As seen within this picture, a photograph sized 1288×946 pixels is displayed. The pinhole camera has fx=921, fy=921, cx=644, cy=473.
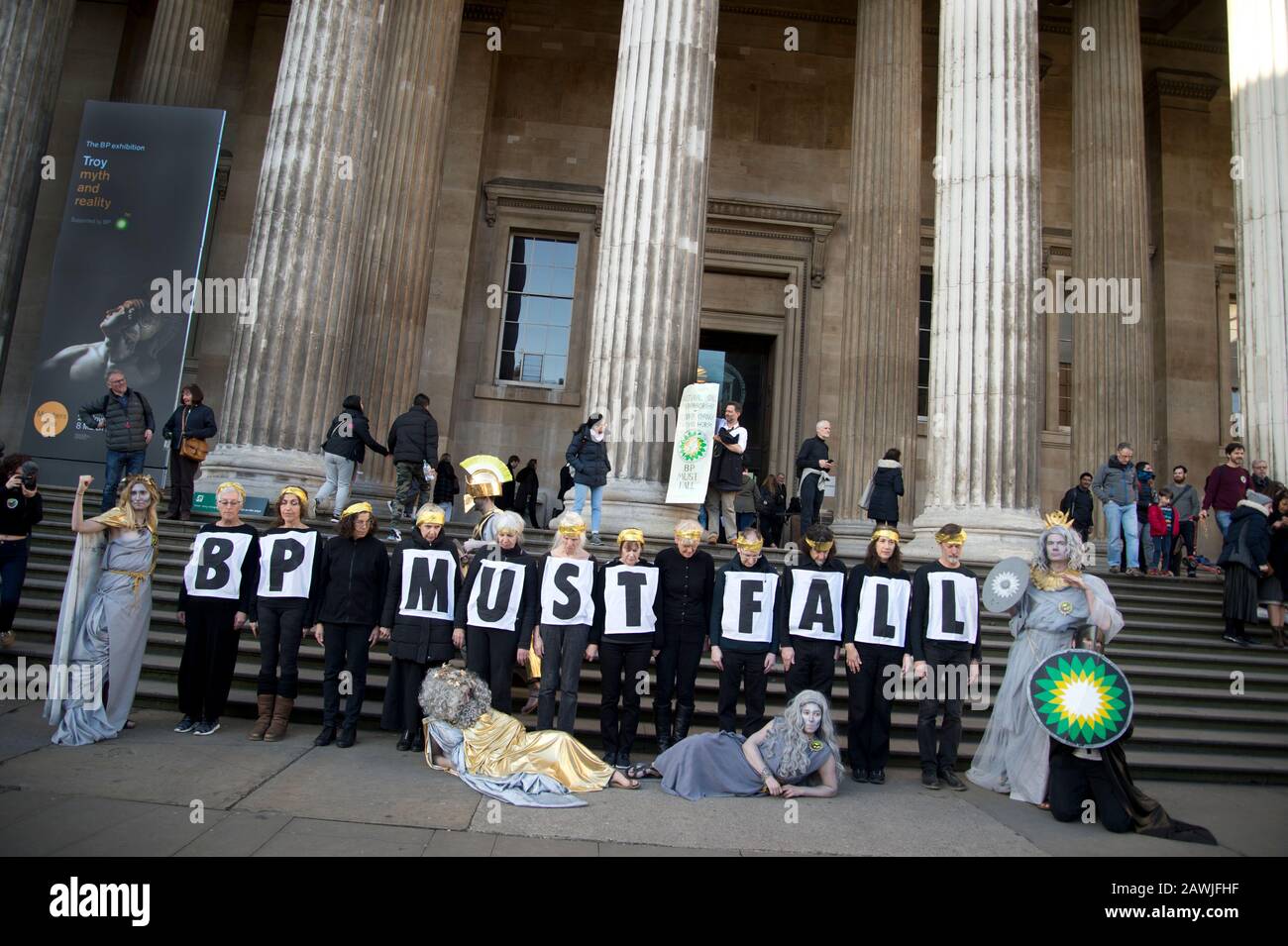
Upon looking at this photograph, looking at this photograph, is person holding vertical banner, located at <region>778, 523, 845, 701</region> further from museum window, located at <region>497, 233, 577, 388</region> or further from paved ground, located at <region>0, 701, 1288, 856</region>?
museum window, located at <region>497, 233, 577, 388</region>

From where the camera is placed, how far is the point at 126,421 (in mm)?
11133

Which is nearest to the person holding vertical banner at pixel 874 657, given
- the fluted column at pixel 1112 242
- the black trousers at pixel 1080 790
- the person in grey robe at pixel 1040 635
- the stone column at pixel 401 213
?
the person in grey robe at pixel 1040 635

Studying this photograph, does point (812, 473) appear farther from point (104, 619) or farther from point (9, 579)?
point (9, 579)

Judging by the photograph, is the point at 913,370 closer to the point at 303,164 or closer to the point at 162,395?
the point at 303,164

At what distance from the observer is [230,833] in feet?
16.0

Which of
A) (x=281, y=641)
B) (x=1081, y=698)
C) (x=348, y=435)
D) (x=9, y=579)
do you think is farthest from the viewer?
(x=348, y=435)

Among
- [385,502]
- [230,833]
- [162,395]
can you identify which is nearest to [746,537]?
[230,833]

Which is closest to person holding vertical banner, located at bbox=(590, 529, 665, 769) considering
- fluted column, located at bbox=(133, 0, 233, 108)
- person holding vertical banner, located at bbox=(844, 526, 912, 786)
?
person holding vertical banner, located at bbox=(844, 526, 912, 786)

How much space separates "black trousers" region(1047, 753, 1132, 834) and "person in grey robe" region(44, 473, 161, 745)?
6.81 m

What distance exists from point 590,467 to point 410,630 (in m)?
4.33

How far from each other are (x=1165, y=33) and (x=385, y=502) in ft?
65.1

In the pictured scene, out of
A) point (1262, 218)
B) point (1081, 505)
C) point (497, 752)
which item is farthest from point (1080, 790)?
point (1262, 218)

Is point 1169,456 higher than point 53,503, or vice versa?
point 1169,456

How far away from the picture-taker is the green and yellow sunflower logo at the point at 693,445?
37.5ft
